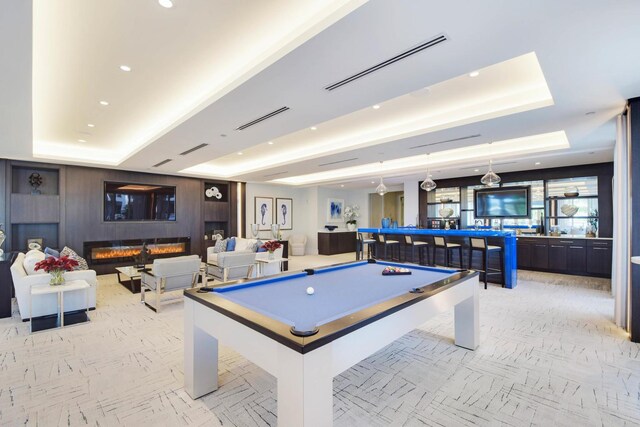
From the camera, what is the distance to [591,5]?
74.7 inches

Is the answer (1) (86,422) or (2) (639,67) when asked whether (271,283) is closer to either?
(1) (86,422)

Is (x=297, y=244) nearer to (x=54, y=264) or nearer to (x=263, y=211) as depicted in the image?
(x=263, y=211)

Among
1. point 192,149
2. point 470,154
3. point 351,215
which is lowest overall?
point 351,215

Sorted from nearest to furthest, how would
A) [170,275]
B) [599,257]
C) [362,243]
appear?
1. [170,275]
2. [599,257]
3. [362,243]

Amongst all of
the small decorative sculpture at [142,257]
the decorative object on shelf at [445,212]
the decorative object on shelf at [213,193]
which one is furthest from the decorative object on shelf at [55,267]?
the decorative object on shelf at [445,212]

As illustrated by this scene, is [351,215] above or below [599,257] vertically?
above

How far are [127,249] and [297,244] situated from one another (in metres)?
5.36

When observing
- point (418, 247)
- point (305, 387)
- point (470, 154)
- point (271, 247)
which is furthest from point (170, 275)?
point (470, 154)

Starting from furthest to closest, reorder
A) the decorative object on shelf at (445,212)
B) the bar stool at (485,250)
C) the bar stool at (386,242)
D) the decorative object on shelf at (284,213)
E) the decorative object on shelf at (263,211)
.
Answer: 1. the decorative object on shelf at (284,213)
2. the decorative object on shelf at (263,211)
3. the decorative object on shelf at (445,212)
4. the bar stool at (386,242)
5. the bar stool at (485,250)

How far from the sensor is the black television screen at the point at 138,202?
25.1ft

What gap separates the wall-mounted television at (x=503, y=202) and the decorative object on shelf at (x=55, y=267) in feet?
31.2

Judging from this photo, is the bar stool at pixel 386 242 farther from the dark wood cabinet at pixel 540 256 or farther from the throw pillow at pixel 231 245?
the throw pillow at pixel 231 245

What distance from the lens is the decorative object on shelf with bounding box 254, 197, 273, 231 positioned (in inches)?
419

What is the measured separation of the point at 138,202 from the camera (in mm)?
8086
